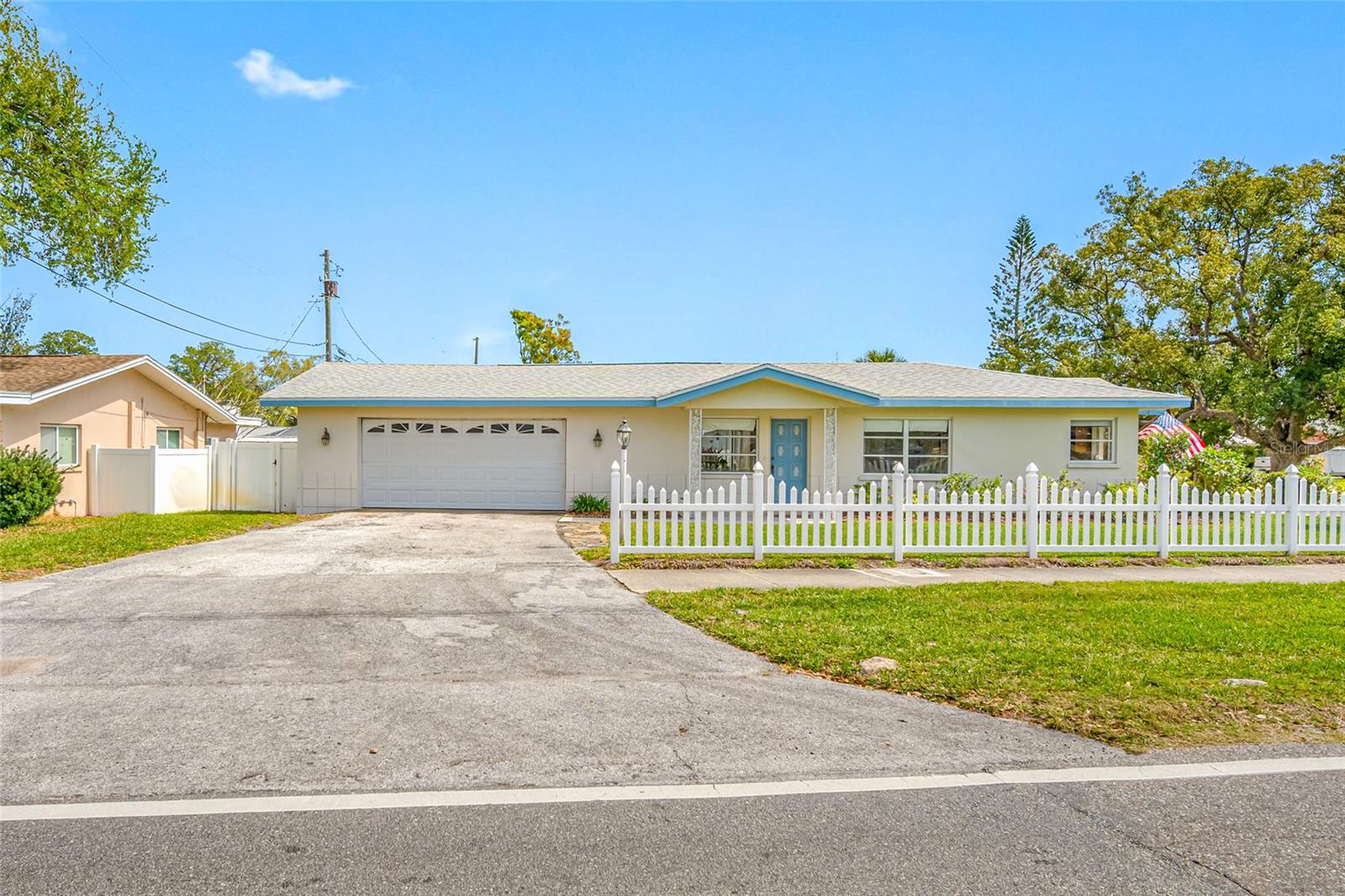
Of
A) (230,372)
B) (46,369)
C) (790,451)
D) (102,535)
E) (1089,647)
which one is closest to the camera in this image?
(1089,647)

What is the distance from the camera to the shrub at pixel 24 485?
14.4m

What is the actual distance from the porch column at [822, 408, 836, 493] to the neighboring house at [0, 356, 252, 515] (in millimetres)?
16309

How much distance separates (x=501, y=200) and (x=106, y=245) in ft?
33.5

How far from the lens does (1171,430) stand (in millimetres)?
21656

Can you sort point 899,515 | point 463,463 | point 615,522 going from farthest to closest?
point 463,463 → point 899,515 → point 615,522

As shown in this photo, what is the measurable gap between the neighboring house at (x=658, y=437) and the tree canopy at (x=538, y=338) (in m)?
21.1

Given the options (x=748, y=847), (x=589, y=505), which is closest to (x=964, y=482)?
(x=589, y=505)

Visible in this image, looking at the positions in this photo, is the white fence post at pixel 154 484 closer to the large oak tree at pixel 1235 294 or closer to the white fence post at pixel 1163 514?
the white fence post at pixel 1163 514

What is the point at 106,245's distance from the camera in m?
19.2

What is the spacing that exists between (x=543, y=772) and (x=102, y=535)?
12.4m

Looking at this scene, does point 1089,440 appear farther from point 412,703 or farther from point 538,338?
point 538,338

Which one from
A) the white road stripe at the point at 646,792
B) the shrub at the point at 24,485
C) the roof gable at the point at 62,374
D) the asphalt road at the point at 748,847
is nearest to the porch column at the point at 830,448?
the white road stripe at the point at 646,792

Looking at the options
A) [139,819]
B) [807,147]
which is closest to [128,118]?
[807,147]

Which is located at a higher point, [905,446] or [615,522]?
[905,446]
